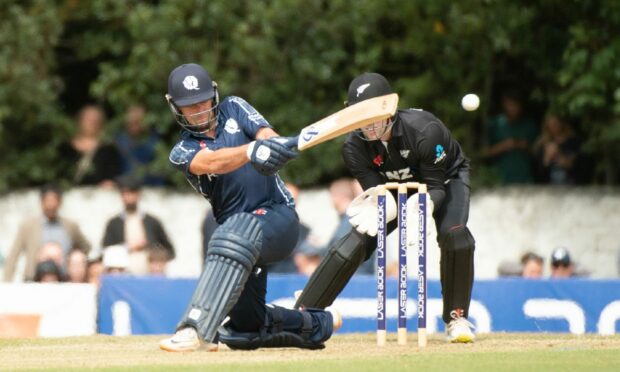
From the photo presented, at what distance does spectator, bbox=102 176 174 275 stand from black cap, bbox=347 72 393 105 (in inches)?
212

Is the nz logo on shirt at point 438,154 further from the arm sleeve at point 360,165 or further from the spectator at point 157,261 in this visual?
the spectator at point 157,261

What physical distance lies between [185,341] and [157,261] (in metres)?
5.49

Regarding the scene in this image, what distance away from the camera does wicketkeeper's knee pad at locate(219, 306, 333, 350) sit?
8500 millimetres

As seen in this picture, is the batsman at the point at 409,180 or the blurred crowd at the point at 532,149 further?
the blurred crowd at the point at 532,149

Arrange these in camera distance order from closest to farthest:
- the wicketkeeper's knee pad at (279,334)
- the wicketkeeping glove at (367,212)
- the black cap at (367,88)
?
the wicketkeeper's knee pad at (279,334) → the black cap at (367,88) → the wicketkeeping glove at (367,212)

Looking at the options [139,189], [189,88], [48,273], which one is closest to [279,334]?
[189,88]

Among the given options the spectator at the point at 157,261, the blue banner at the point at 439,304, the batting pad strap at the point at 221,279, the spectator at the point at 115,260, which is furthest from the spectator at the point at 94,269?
the batting pad strap at the point at 221,279

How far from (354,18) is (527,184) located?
2.47 metres

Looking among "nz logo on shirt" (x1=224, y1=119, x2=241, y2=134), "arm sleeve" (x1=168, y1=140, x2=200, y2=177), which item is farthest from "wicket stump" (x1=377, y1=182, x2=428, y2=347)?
"arm sleeve" (x1=168, y1=140, x2=200, y2=177)

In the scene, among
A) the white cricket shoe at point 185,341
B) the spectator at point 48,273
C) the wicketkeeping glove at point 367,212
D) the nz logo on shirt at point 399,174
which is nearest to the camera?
the white cricket shoe at point 185,341

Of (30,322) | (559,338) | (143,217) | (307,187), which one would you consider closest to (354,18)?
(307,187)

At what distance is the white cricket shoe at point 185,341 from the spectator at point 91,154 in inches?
288

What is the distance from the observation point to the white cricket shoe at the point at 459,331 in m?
9.21

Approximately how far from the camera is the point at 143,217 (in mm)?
14195
